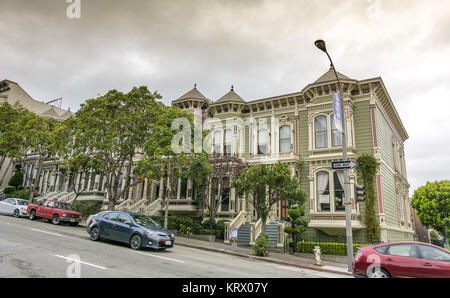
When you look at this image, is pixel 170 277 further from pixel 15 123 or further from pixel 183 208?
pixel 15 123

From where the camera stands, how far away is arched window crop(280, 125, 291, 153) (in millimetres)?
24578

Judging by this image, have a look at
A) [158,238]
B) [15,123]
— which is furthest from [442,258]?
[15,123]

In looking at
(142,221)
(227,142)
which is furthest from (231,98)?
(142,221)

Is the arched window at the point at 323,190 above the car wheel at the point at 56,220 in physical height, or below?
above

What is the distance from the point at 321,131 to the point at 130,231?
15.9 meters

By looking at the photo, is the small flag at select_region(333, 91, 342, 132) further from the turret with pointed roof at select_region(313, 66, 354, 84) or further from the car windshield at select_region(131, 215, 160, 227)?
the turret with pointed roof at select_region(313, 66, 354, 84)

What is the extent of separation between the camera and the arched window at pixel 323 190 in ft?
69.4

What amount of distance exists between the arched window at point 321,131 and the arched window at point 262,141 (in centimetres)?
428

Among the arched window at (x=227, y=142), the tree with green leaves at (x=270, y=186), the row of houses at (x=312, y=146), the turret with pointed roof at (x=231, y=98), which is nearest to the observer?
the tree with green leaves at (x=270, y=186)

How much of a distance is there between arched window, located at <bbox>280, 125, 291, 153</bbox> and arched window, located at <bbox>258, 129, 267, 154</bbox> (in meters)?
1.35

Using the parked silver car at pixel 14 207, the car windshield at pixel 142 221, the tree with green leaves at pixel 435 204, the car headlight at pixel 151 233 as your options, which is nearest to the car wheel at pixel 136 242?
the car headlight at pixel 151 233

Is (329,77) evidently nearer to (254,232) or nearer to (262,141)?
(262,141)

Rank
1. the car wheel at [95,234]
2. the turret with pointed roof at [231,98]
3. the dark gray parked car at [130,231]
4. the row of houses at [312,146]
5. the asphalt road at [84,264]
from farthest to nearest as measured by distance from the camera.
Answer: the turret with pointed roof at [231,98] → the row of houses at [312,146] → the car wheel at [95,234] → the dark gray parked car at [130,231] → the asphalt road at [84,264]

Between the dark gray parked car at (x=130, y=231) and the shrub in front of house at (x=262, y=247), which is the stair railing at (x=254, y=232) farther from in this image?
the dark gray parked car at (x=130, y=231)
